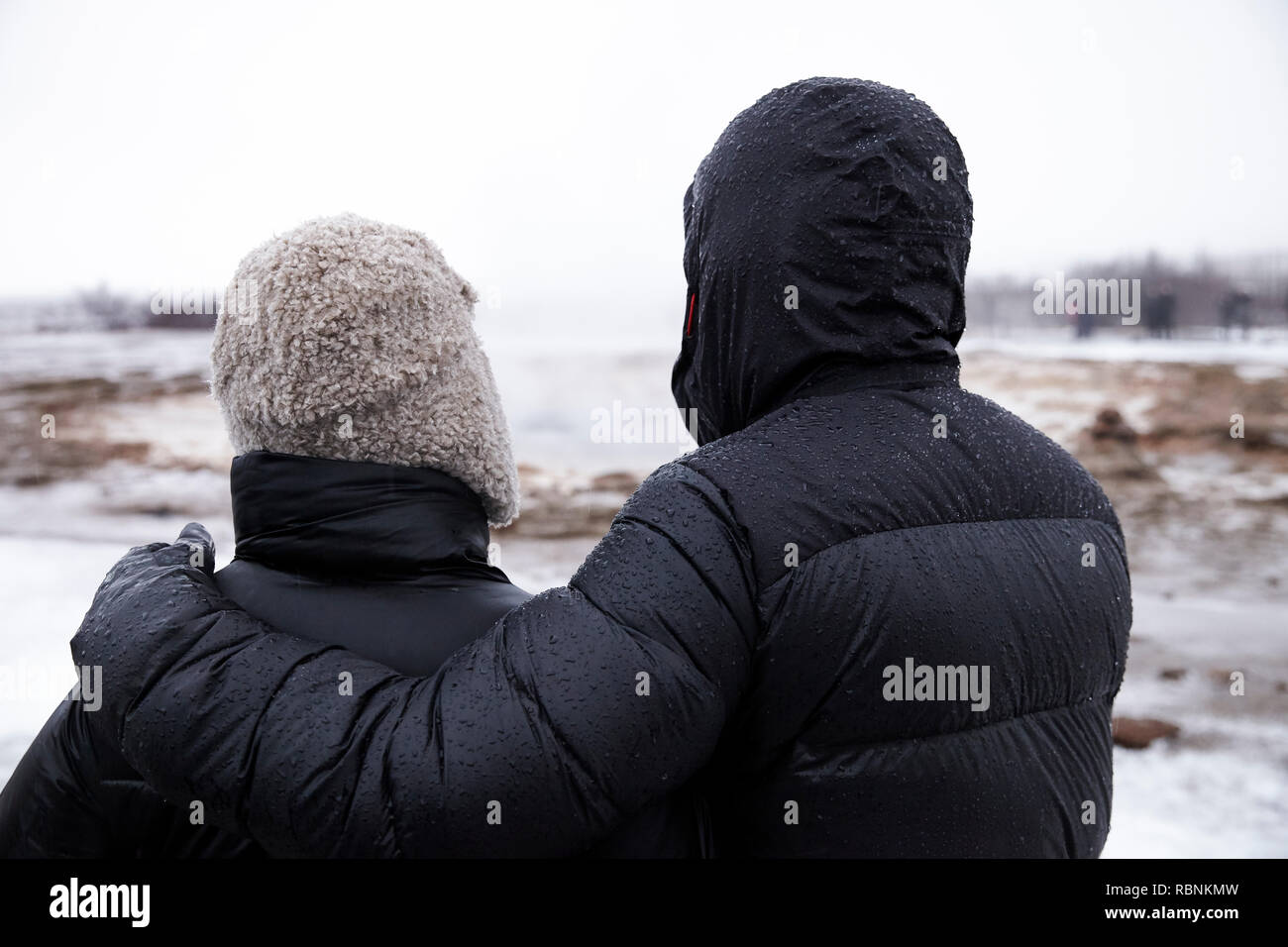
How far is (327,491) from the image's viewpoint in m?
0.98

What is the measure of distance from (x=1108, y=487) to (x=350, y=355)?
273 inches

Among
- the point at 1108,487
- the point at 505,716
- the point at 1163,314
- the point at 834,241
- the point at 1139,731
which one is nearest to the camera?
the point at 505,716

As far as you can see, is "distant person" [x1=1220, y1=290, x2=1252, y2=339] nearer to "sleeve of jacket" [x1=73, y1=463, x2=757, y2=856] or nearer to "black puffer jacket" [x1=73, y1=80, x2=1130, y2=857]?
"black puffer jacket" [x1=73, y1=80, x2=1130, y2=857]

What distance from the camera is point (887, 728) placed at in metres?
0.84

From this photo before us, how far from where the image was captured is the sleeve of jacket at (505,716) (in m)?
0.78

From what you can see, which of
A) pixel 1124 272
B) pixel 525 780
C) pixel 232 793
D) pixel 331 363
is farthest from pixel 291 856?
pixel 1124 272

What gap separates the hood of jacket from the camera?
90 cm

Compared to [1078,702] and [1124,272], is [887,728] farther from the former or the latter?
[1124,272]

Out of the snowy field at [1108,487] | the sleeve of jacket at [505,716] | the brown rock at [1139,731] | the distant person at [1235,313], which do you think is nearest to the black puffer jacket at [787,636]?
the sleeve of jacket at [505,716]

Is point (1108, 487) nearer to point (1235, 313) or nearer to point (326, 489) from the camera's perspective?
point (1235, 313)

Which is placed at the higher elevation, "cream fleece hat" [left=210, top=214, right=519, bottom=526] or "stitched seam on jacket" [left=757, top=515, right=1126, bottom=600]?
"cream fleece hat" [left=210, top=214, right=519, bottom=526]

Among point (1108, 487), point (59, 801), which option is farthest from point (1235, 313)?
point (59, 801)

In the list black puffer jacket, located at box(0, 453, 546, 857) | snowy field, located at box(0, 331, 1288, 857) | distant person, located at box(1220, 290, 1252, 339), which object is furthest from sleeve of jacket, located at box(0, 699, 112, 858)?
distant person, located at box(1220, 290, 1252, 339)

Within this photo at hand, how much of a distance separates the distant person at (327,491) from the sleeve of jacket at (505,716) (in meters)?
0.12
